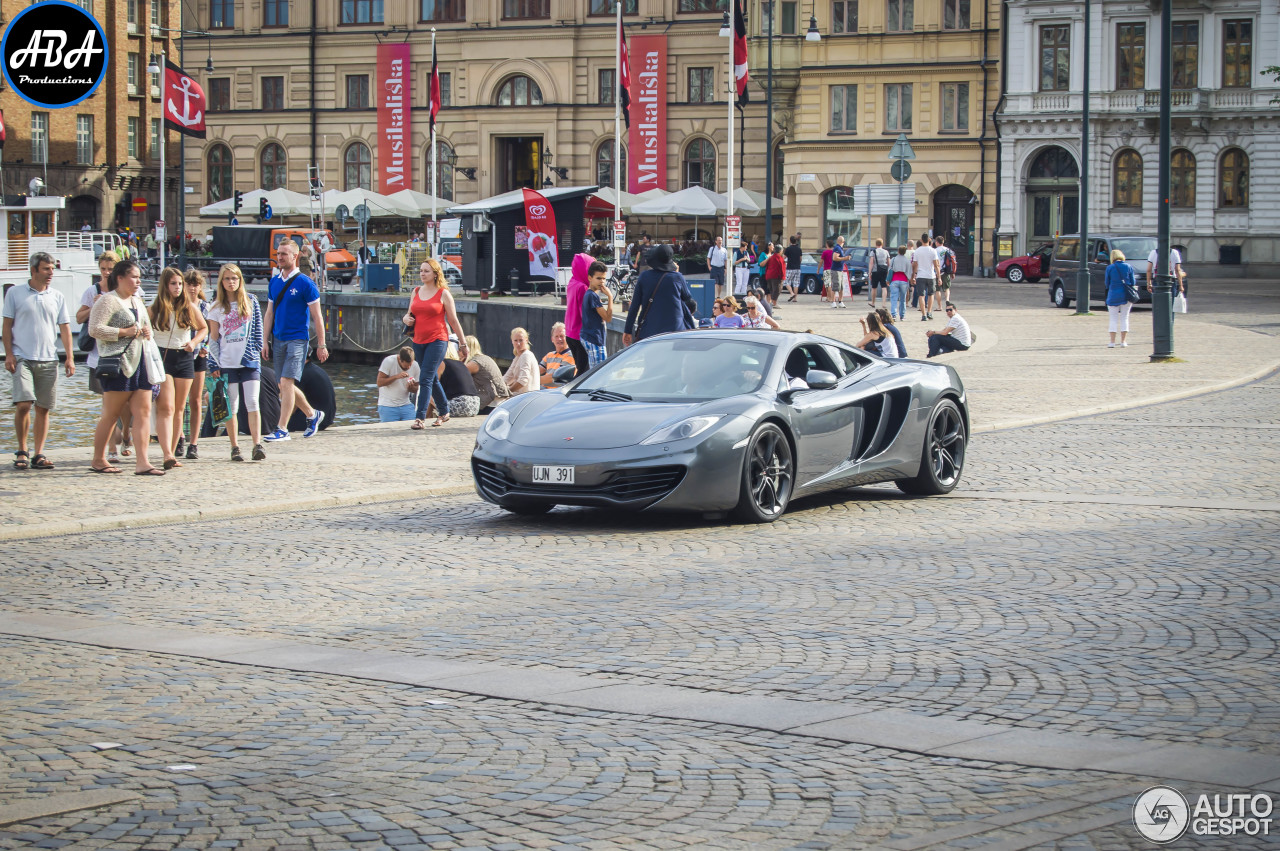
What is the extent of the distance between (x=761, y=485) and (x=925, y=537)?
3.87 ft

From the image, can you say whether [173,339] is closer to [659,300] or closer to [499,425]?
[499,425]

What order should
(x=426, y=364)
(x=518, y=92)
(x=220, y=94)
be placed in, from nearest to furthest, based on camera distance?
(x=426, y=364)
(x=518, y=92)
(x=220, y=94)

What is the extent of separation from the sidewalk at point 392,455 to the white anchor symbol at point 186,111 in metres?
27.6

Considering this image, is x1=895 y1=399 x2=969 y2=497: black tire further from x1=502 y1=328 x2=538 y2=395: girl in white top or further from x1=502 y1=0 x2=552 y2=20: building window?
x1=502 y1=0 x2=552 y2=20: building window

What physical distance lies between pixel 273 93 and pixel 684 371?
7227 centimetres

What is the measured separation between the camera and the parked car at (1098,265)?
43.0 m

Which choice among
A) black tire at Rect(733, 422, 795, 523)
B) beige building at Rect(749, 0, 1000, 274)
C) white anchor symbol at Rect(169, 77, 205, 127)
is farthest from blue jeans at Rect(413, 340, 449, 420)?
beige building at Rect(749, 0, 1000, 274)

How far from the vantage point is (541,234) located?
46.1 meters

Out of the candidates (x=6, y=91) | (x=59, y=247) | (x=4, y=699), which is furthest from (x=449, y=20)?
(x=4, y=699)

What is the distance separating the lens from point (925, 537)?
33.7ft

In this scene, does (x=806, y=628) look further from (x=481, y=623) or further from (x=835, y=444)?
(x=835, y=444)

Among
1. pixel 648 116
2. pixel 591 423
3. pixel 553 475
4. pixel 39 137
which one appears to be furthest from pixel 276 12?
pixel 553 475

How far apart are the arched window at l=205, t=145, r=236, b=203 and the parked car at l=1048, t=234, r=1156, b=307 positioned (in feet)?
157

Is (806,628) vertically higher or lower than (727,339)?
lower
